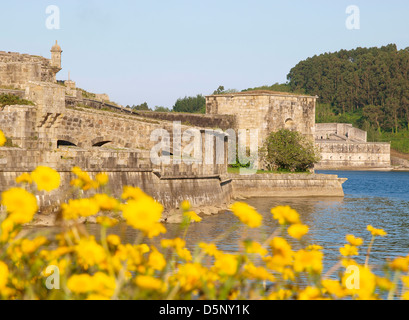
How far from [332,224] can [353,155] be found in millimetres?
74878

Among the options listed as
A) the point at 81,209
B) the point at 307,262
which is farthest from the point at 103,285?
the point at 307,262

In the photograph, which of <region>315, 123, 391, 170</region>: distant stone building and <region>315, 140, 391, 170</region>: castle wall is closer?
<region>315, 140, 391, 170</region>: castle wall

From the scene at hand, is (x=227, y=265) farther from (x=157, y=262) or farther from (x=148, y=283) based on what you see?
(x=148, y=283)

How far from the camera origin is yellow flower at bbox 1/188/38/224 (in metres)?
4.34

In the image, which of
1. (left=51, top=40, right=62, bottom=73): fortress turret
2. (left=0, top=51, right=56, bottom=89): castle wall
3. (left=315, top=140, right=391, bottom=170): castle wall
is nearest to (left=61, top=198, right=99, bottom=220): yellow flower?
(left=0, top=51, right=56, bottom=89): castle wall

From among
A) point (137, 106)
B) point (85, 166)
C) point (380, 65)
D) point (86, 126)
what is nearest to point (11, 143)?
point (85, 166)

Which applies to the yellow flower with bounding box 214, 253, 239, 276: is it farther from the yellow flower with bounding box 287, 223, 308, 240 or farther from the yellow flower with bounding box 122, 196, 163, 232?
the yellow flower with bounding box 122, 196, 163, 232

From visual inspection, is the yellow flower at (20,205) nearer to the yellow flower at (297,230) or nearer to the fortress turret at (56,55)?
the yellow flower at (297,230)

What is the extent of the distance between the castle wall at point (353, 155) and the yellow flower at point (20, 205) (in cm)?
9280

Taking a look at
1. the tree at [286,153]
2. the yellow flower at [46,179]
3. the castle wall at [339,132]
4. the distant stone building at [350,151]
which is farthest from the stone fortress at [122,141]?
the castle wall at [339,132]

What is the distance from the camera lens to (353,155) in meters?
99.4

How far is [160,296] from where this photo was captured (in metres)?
4.57

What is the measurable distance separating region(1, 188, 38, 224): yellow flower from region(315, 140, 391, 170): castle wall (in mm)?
92805

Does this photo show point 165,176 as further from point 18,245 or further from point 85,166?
point 18,245
